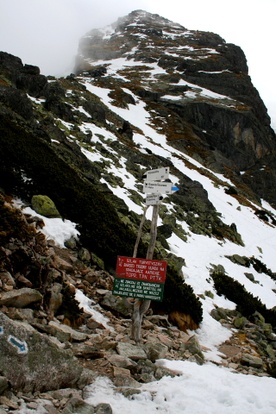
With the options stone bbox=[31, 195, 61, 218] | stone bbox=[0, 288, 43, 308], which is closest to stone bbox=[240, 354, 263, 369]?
stone bbox=[0, 288, 43, 308]

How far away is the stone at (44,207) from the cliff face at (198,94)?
43509 mm

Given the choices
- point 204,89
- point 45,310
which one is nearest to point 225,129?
point 204,89

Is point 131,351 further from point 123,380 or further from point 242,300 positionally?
point 242,300

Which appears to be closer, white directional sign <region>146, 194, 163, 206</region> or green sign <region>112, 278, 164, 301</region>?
green sign <region>112, 278, 164, 301</region>

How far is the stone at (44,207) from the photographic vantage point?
9.59 meters

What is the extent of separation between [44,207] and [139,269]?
444cm

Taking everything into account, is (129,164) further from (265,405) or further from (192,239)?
(265,405)

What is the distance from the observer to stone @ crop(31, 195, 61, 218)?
9586 millimetres

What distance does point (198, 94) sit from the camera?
7906 centimetres

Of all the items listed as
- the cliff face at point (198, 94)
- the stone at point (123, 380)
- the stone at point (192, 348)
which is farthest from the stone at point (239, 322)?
the cliff face at point (198, 94)

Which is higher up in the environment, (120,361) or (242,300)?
(120,361)

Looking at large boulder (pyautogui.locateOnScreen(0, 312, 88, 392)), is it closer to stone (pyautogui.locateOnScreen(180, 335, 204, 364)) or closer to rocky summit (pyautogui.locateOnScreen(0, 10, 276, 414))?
rocky summit (pyautogui.locateOnScreen(0, 10, 276, 414))

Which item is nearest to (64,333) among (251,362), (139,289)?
(139,289)

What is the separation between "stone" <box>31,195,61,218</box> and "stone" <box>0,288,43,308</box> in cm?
429
